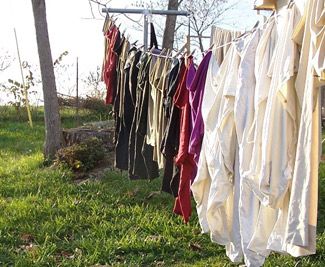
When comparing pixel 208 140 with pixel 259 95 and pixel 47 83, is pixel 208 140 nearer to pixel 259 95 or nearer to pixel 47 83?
pixel 259 95

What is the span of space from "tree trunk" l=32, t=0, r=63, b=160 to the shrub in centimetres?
33

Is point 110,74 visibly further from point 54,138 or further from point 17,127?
point 17,127

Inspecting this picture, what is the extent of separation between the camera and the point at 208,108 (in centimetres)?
303

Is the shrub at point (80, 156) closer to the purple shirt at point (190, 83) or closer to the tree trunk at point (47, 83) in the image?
the tree trunk at point (47, 83)

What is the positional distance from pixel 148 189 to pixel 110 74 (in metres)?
1.83

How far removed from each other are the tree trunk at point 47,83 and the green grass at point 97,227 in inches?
29.5

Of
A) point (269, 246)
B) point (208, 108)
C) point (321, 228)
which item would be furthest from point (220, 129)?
point (321, 228)

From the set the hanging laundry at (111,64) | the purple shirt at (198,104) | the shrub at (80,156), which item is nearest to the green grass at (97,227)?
the shrub at (80,156)

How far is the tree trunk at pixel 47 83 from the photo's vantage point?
7492 mm

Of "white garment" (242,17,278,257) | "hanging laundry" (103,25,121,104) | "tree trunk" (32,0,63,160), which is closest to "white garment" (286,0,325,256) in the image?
"white garment" (242,17,278,257)

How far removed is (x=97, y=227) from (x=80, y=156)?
2403 millimetres

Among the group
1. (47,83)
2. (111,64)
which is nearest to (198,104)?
(111,64)

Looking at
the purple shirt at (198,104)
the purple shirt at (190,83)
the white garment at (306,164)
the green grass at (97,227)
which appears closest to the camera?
the white garment at (306,164)

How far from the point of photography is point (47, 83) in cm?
762
